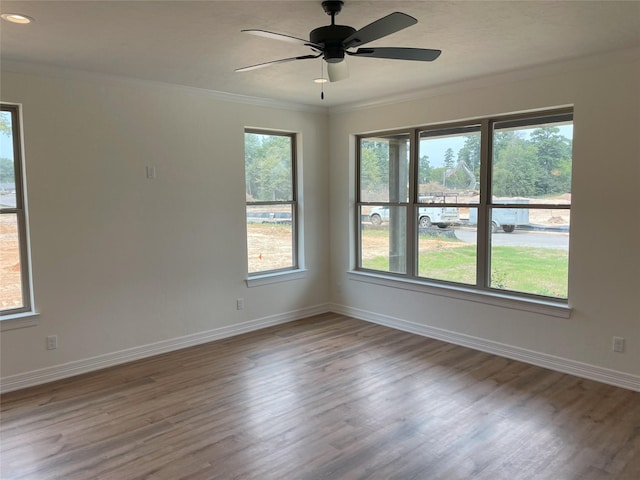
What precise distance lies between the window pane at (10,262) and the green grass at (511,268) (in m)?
3.78

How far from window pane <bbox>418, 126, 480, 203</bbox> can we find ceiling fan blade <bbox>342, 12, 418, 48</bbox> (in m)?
2.47

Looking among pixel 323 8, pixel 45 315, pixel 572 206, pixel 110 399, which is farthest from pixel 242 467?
pixel 572 206

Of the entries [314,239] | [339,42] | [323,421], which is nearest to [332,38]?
[339,42]

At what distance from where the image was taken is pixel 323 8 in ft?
8.36

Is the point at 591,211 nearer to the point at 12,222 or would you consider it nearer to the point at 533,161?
the point at 533,161

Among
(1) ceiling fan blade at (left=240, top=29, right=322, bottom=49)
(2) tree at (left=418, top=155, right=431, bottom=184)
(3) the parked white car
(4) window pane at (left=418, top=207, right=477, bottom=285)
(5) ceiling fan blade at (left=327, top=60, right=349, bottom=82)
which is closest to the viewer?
(1) ceiling fan blade at (left=240, top=29, right=322, bottom=49)

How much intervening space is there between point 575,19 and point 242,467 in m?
3.22

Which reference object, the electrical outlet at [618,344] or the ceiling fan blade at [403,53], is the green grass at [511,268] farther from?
the ceiling fan blade at [403,53]

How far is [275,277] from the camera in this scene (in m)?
5.42

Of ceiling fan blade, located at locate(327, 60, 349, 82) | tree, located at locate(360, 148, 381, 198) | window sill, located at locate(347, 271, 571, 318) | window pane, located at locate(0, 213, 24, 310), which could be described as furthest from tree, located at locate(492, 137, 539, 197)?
window pane, located at locate(0, 213, 24, 310)

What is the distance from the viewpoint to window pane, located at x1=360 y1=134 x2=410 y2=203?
5.22m

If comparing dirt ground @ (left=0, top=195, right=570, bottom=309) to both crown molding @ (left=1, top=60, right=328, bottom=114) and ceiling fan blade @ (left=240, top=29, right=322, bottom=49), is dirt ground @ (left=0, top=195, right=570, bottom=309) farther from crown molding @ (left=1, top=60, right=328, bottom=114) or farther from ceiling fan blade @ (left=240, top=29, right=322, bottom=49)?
ceiling fan blade @ (left=240, top=29, right=322, bottom=49)

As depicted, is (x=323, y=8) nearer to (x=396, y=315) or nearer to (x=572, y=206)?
(x=572, y=206)

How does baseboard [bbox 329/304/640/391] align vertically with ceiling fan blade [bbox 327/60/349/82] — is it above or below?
Result: below
